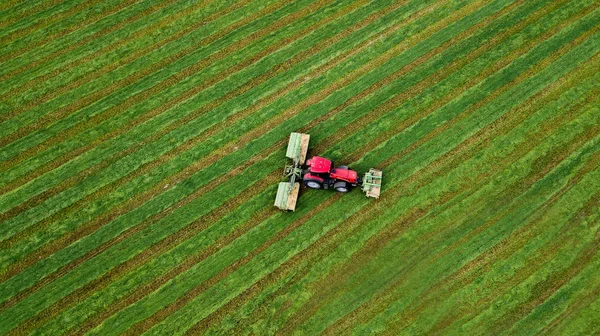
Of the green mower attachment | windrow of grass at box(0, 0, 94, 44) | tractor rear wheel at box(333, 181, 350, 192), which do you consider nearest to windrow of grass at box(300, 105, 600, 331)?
tractor rear wheel at box(333, 181, 350, 192)

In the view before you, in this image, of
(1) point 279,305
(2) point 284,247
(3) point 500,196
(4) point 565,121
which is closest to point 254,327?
(1) point 279,305

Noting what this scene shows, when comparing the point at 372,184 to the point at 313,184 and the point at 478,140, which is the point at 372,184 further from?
the point at 478,140

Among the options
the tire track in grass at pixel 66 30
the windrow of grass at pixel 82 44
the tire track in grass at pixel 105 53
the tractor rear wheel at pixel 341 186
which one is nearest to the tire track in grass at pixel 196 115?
the tire track in grass at pixel 105 53

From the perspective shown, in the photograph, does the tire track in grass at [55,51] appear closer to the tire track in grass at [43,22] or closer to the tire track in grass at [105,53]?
the tire track in grass at [105,53]

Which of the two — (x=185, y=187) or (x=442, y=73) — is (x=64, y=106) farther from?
(x=442, y=73)

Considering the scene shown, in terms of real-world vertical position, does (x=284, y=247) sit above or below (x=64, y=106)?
below

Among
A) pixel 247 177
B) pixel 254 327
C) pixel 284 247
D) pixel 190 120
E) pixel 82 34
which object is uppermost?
pixel 82 34

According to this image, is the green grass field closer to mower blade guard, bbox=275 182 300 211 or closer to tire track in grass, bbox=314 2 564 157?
tire track in grass, bbox=314 2 564 157
